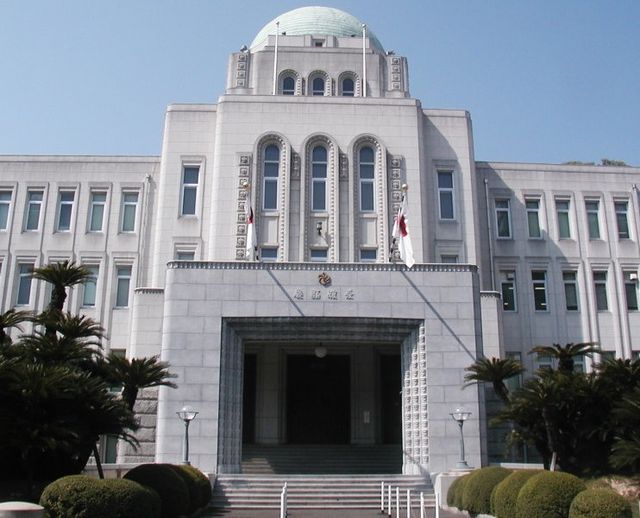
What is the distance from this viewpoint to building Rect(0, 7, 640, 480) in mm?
21500

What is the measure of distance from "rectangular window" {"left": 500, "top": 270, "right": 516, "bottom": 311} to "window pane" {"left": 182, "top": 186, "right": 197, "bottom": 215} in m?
12.5

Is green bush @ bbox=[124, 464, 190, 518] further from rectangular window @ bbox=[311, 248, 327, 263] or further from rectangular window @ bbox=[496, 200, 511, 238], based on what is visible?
rectangular window @ bbox=[496, 200, 511, 238]

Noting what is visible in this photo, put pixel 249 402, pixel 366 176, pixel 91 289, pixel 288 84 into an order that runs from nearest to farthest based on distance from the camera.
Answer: pixel 249 402 → pixel 366 176 → pixel 91 289 → pixel 288 84

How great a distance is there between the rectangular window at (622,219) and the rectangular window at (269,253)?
14.5 meters

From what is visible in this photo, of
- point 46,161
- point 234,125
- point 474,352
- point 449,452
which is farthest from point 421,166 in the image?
point 46,161

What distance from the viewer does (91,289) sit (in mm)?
28812

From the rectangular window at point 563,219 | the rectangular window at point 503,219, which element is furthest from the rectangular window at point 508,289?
the rectangular window at point 563,219

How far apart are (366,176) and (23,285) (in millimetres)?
14071

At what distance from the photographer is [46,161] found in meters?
30.1

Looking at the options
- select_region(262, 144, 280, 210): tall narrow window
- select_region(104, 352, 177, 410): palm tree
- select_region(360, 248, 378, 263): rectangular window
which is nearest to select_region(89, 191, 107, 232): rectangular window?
select_region(262, 144, 280, 210): tall narrow window

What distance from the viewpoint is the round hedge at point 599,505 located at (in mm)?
11281

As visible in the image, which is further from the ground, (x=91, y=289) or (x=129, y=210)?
(x=129, y=210)

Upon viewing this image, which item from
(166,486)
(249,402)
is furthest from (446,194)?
(166,486)

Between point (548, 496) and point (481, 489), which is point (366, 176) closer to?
point (481, 489)
